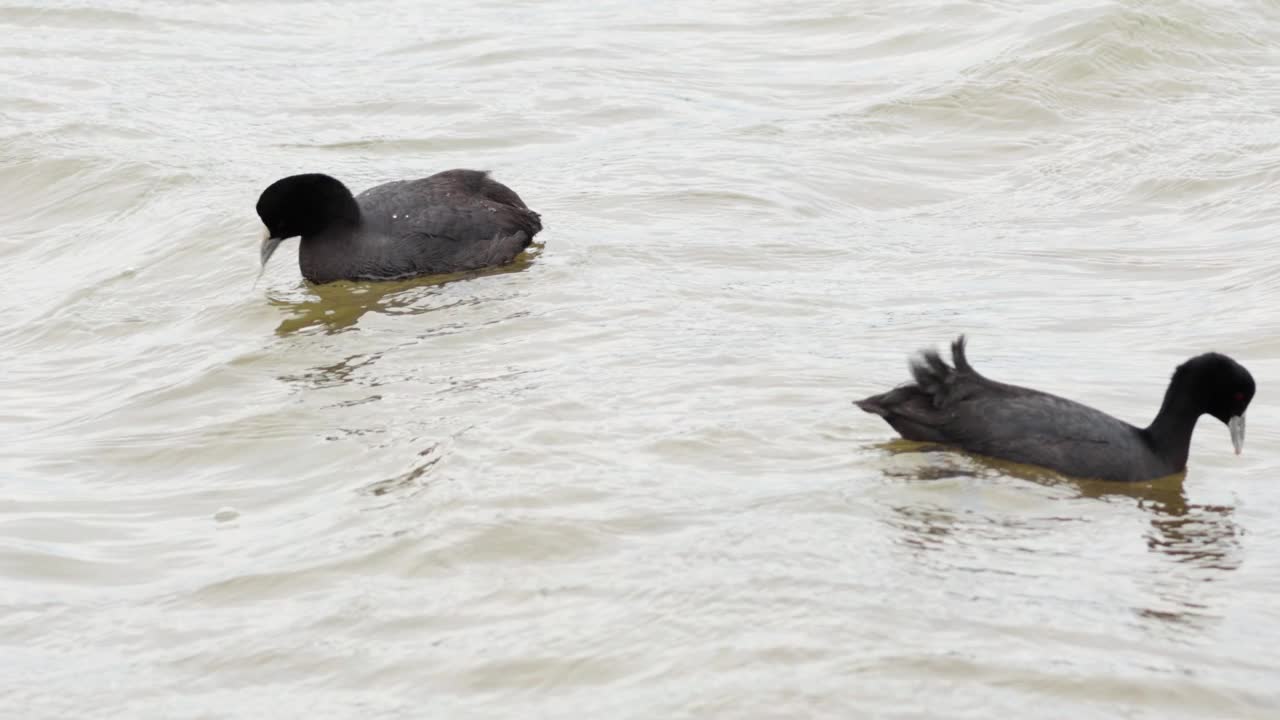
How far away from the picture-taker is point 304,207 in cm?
1248

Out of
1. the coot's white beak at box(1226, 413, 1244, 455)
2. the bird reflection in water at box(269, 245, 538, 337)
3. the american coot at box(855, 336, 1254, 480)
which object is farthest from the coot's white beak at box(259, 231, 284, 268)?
the coot's white beak at box(1226, 413, 1244, 455)

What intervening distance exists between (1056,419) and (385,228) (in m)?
5.52

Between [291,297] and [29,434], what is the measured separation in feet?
9.37

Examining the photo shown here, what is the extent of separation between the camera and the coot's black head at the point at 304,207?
40.8 ft

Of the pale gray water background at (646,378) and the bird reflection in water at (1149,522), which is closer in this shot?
the pale gray water background at (646,378)

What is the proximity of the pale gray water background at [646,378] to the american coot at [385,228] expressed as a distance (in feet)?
0.80

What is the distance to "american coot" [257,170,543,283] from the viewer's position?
Answer: 41.0ft

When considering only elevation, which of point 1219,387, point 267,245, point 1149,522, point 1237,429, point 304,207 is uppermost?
point 304,207

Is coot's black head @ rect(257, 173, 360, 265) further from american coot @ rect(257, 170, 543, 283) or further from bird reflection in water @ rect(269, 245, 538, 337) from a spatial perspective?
bird reflection in water @ rect(269, 245, 538, 337)

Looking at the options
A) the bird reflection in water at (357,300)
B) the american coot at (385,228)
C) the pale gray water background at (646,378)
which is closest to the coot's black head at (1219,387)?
the pale gray water background at (646,378)

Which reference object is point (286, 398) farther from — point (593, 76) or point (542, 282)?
point (593, 76)

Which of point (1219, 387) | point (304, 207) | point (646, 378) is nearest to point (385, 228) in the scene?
point (304, 207)

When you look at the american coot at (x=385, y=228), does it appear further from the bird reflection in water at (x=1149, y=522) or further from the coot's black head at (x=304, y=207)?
the bird reflection in water at (x=1149, y=522)

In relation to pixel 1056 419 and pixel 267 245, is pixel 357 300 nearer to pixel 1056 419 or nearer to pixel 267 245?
pixel 267 245
